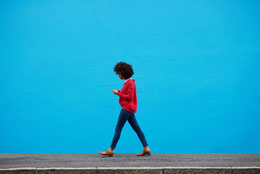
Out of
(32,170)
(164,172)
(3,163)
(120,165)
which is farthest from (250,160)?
(3,163)

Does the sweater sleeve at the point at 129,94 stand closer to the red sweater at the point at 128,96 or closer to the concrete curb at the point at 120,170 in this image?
the red sweater at the point at 128,96

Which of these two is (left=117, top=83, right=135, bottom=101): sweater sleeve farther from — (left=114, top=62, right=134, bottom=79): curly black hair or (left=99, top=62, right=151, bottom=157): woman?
(left=114, top=62, right=134, bottom=79): curly black hair

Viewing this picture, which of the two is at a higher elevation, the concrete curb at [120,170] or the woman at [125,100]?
the woman at [125,100]

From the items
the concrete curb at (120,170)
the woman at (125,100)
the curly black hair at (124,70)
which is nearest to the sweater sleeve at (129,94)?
the woman at (125,100)

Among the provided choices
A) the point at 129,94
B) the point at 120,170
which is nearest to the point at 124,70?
the point at 129,94

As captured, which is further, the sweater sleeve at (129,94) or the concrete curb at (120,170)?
the sweater sleeve at (129,94)

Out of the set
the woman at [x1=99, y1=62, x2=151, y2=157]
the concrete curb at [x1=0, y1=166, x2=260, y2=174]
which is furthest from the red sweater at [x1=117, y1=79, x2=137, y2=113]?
the concrete curb at [x1=0, y1=166, x2=260, y2=174]

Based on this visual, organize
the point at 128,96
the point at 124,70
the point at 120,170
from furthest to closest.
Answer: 1. the point at 124,70
2. the point at 128,96
3. the point at 120,170

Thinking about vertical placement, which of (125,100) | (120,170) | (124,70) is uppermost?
(124,70)

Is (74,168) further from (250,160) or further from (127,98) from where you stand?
(250,160)

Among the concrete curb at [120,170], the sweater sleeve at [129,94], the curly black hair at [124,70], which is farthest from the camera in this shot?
the curly black hair at [124,70]

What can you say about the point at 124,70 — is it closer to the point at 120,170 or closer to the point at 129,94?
the point at 129,94

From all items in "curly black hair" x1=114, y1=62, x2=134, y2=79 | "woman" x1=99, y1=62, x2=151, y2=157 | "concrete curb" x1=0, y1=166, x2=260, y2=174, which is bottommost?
"concrete curb" x1=0, y1=166, x2=260, y2=174

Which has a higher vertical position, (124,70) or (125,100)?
(124,70)
